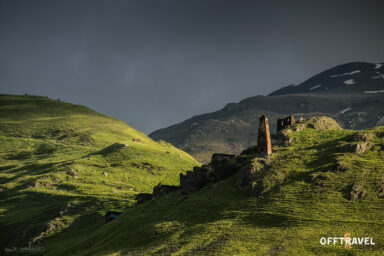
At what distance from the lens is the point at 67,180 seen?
125 metres

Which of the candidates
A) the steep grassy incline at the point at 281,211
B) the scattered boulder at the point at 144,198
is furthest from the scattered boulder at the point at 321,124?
the scattered boulder at the point at 144,198

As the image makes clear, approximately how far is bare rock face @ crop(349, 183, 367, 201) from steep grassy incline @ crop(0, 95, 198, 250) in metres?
58.5

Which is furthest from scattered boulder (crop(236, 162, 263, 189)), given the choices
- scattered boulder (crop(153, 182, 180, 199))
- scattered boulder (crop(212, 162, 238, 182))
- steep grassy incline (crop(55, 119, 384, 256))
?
scattered boulder (crop(153, 182, 180, 199))

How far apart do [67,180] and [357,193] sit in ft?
333

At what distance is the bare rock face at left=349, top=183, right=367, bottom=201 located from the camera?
159 feet

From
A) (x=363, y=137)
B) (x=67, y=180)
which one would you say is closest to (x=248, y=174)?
(x=363, y=137)

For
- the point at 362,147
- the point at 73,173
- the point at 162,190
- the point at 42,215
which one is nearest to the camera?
the point at 362,147

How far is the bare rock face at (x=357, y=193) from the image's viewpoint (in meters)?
48.4

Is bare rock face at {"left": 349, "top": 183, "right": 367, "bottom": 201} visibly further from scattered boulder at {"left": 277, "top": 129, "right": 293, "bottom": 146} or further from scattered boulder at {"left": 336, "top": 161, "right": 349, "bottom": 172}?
scattered boulder at {"left": 277, "top": 129, "right": 293, "bottom": 146}

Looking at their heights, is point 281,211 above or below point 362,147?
below

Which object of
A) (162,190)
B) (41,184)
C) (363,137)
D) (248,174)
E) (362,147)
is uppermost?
(363,137)

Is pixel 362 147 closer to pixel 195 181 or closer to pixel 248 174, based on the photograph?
pixel 248 174

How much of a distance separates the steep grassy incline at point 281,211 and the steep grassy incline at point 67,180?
23.8 metres

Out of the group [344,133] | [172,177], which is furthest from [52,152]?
[344,133]
